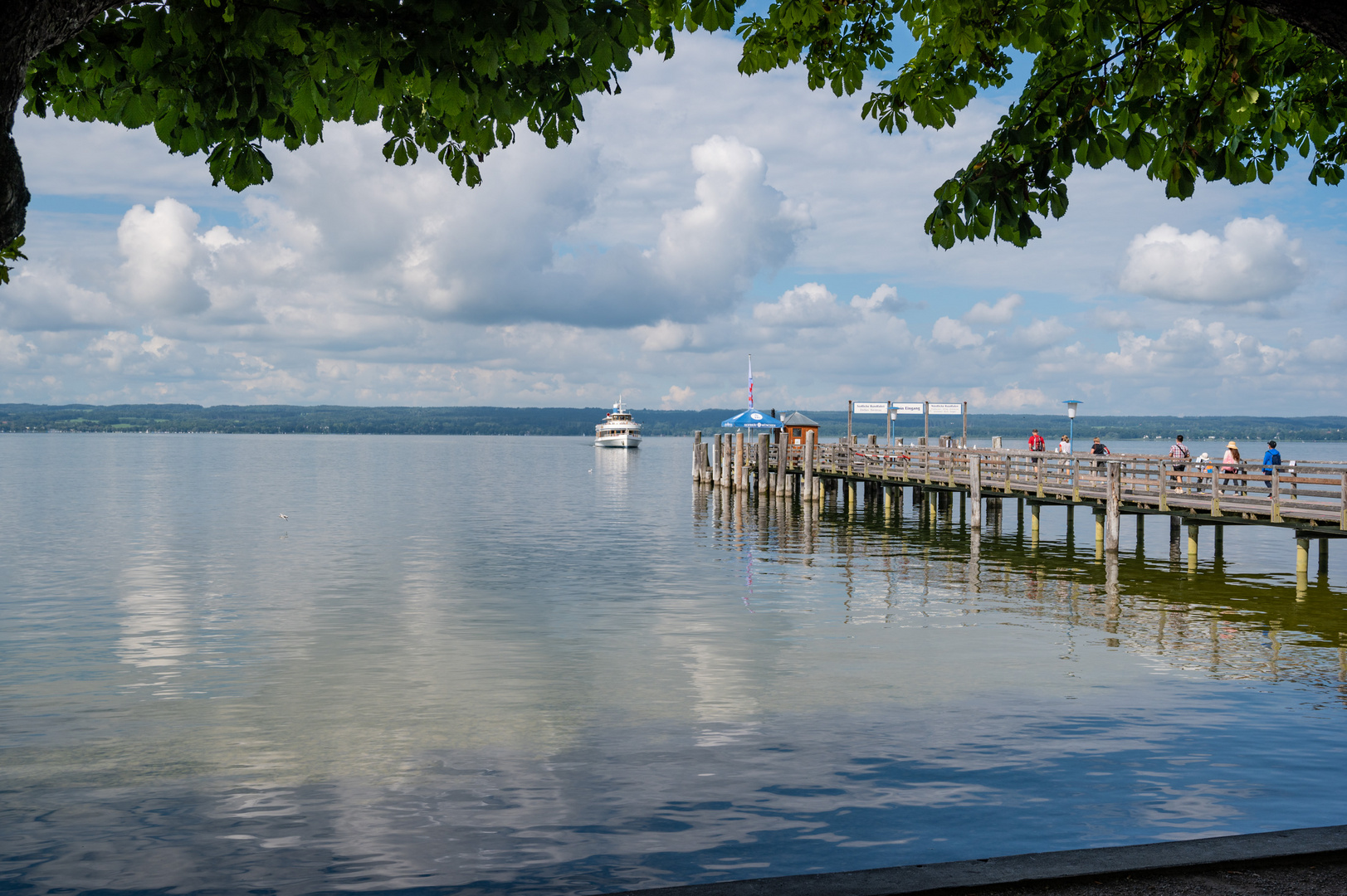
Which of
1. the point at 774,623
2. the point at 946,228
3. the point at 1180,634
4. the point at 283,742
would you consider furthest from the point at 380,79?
the point at 1180,634

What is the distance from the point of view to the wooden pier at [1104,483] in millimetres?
21750

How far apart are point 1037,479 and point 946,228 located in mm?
25032

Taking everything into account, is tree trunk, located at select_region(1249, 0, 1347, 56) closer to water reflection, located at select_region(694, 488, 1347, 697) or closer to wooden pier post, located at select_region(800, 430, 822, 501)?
water reflection, located at select_region(694, 488, 1347, 697)

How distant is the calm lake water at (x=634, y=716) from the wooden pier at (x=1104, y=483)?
151cm

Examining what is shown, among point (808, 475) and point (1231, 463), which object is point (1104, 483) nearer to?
point (1231, 463)

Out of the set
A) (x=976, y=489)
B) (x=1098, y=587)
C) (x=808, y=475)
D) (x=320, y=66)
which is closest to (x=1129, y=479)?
(x=1098, y=587)

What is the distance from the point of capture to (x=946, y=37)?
308 inches

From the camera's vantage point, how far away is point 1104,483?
2800 centimetres

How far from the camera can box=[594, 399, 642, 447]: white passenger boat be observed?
153750mm

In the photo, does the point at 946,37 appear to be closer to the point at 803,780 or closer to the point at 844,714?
the point at 803,780

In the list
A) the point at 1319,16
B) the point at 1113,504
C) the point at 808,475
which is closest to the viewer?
the point at 1319,16

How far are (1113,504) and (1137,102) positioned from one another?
22426 millimetres

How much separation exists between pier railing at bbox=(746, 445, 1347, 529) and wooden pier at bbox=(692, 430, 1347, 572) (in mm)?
33

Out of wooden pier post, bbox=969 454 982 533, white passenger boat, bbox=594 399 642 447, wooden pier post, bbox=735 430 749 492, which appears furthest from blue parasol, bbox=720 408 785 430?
white passenger boat, bbox=594 399 642 447
